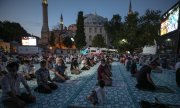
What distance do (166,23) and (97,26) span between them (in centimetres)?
6978

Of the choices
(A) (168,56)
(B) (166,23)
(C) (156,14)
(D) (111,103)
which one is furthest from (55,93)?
(C) (156,14)

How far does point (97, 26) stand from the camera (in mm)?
90188

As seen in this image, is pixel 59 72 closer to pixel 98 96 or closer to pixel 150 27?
pixel 98 96

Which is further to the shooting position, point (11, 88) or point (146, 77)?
point (146, 77)

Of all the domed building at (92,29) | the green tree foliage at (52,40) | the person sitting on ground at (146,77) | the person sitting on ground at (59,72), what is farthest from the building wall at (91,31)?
the person sitting on ground at (146,77)

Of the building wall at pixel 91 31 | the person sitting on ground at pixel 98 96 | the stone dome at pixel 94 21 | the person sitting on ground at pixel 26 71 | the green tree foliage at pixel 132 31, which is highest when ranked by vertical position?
the stone dome at pixel 94 21

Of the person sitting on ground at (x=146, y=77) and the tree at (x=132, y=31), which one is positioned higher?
the tree at (x=132, y=31)

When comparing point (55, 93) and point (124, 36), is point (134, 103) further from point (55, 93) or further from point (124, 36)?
point (124, 36)

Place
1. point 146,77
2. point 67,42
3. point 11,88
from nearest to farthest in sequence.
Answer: point 11,88 → point 146,77 → point 67,42

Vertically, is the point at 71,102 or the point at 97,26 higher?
the point at 97,26

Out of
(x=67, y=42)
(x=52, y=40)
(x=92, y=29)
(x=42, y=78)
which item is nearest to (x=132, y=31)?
(x=42, y=78)

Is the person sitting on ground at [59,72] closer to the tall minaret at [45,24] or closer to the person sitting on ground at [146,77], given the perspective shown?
the person sitting on ground at [146,77]

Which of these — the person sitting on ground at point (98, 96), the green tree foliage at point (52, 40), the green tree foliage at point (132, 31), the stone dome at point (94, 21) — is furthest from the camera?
the stone dome at point (94, 21)

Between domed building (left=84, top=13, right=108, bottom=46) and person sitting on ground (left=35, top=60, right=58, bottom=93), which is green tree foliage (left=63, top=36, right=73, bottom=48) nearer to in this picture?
domed building (left=84, top=13, right=108, bottom=46)
